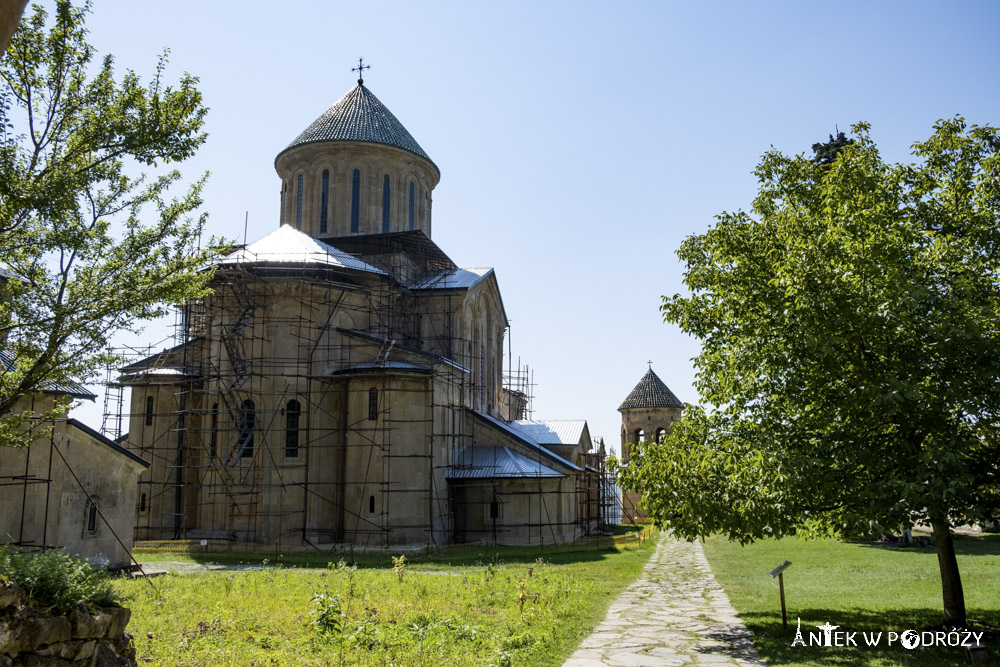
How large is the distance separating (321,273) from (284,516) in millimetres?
7388

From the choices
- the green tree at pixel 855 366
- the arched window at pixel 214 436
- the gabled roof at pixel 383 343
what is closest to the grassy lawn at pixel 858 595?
the green tree at pixel 855 366

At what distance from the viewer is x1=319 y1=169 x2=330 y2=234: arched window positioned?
29.0m

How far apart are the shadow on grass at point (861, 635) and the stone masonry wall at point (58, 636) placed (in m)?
6.22

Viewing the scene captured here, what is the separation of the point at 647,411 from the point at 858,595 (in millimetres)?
30069

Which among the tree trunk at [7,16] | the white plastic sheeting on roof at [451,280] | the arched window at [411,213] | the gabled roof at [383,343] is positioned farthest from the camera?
the arched window at [411,213]

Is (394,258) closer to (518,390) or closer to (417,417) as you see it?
(417,417)

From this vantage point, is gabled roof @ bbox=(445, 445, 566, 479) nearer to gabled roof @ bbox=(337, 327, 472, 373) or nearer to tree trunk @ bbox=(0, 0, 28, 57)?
gabled roof @ bbox=(337, 327, 472, 373)

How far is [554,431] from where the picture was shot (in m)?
31.5

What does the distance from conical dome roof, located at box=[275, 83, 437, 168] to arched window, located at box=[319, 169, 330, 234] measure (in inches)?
55.4

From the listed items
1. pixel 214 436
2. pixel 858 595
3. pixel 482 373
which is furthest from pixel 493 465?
pixel 858 595

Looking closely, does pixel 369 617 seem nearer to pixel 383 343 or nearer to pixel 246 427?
pixel 383 343

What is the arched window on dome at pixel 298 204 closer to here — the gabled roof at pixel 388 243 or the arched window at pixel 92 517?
the gabled roof at pixel 388 243

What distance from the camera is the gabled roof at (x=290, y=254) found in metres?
22.9

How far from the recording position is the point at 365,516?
22094 mm
